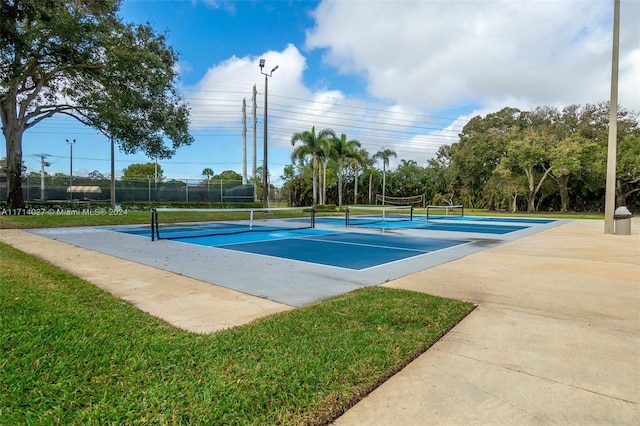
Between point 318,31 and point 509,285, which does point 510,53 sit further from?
point 509,285

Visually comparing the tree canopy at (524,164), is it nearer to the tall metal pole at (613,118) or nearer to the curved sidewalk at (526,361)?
the tall metal pole at (613,118)

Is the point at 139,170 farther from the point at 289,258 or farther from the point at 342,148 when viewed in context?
the point at 289,258

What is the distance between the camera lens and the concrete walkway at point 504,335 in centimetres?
217

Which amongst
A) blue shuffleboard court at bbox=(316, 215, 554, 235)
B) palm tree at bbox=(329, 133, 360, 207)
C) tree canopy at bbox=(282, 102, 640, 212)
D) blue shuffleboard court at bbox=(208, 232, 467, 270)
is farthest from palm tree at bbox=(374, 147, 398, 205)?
blue shuffleboard court at bbox=(208, 232, 467, 270)

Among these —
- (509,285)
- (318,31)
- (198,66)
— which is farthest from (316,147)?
(509,285)

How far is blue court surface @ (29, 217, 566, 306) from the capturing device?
5215mm

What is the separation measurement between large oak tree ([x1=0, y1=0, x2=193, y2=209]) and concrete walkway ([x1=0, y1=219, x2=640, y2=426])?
30.8ft

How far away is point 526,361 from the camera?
2.80 meters

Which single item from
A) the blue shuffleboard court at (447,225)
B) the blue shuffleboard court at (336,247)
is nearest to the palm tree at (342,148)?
the blue shuffleboard court at (447,225)

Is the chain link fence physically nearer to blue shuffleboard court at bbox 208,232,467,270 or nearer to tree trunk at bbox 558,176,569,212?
blue shuffleboard court at bbox 208,232,467,270

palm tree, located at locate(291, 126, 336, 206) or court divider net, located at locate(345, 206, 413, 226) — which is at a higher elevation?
palm tree, located at locate(291, 126, 336, 206)

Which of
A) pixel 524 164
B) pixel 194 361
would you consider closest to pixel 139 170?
pixel 524 164

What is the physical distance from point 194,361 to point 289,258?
4917 mm

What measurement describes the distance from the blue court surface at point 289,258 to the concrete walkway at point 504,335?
16.9 inches
